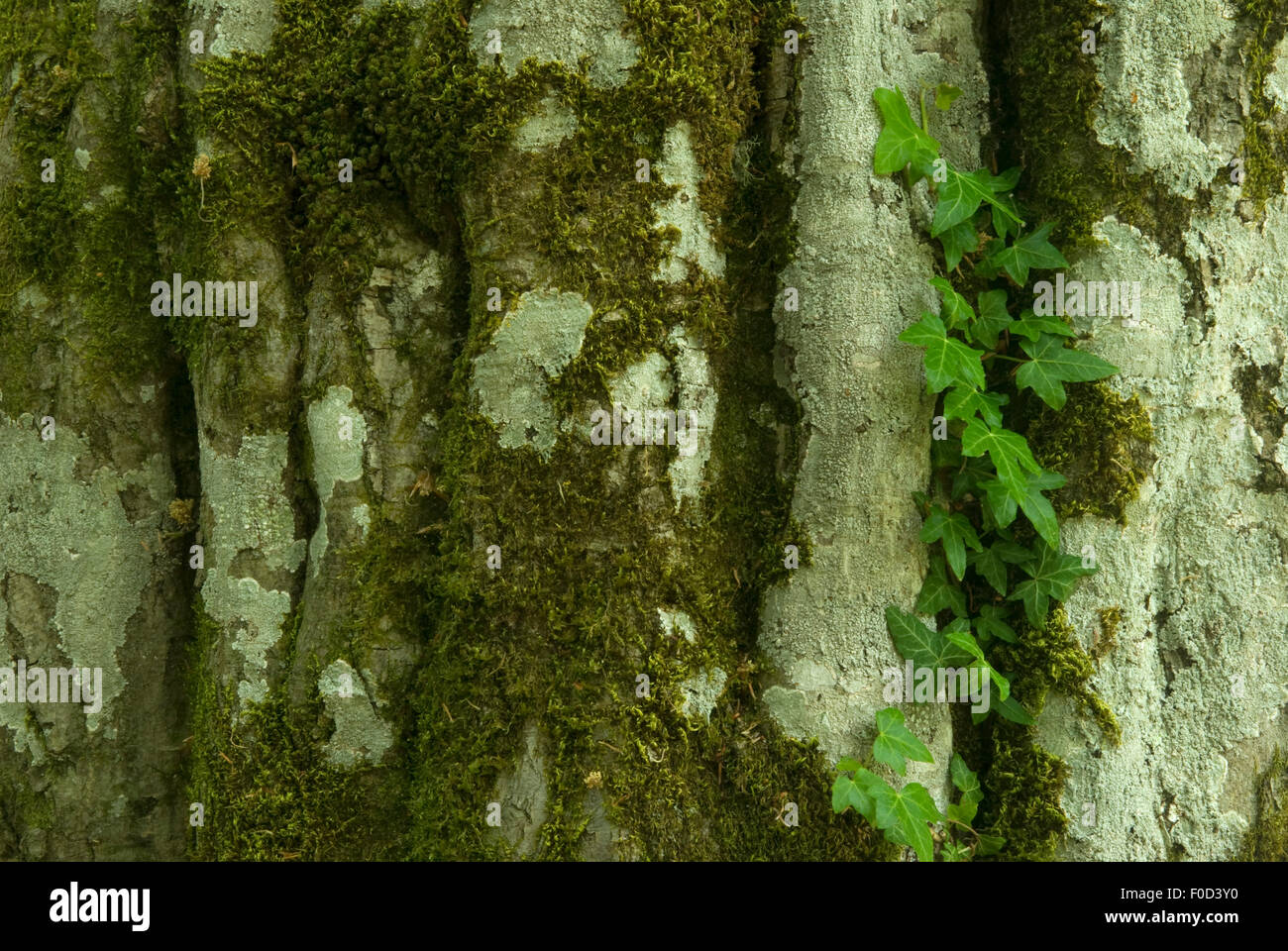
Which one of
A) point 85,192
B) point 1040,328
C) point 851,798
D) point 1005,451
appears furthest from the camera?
point 85,192

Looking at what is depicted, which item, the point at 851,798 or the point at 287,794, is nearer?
the point at 851,798

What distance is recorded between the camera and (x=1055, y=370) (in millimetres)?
2502

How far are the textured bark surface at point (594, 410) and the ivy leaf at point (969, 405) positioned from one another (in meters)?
0.13

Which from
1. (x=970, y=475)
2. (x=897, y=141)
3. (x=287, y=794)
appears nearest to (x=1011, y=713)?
(x=970, y=475)

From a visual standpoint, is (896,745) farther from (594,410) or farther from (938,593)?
(594,410)

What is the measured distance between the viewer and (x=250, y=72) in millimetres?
2590

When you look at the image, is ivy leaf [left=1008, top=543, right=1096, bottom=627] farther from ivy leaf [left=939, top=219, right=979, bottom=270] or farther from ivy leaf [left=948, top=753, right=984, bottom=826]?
ivy leaf [left=939, top=219, right=979, bottom=270]

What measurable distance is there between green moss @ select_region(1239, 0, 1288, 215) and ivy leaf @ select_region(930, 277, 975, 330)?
89 cm

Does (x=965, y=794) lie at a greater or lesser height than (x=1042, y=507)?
lesser

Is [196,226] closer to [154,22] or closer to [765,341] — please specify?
[154,22]

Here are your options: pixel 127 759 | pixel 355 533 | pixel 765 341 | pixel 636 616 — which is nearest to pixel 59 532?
pixel 127 759

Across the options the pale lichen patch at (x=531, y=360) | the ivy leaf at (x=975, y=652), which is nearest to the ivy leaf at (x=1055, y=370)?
the ivy leaf at (x=975, y=652)

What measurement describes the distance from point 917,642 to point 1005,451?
555 mm

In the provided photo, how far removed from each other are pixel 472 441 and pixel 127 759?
144 cm
